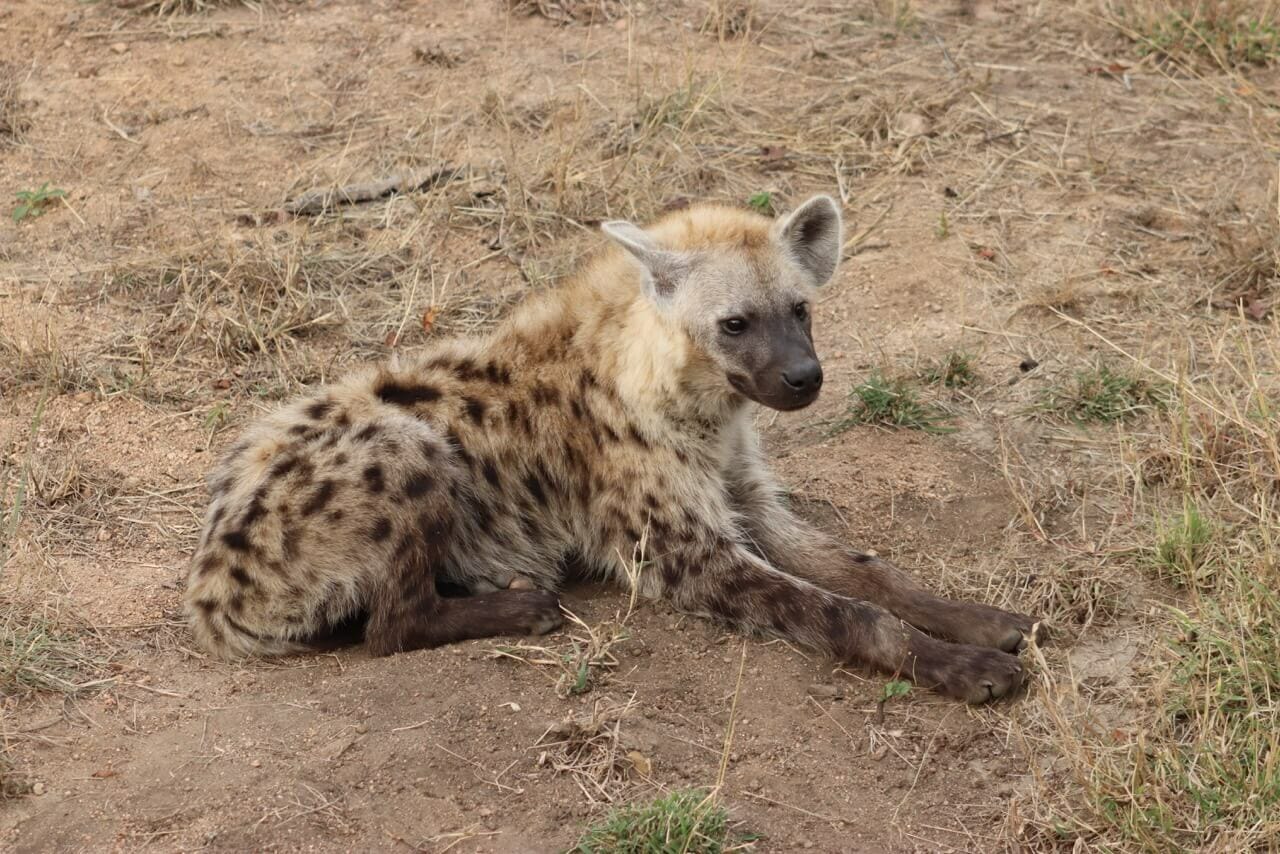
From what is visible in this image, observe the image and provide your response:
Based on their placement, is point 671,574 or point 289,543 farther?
point 671,574

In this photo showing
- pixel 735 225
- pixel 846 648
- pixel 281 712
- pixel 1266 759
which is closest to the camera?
pixel 1266 759

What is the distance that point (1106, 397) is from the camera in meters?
4.29

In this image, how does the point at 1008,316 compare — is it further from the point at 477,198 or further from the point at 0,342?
the point at 0,342

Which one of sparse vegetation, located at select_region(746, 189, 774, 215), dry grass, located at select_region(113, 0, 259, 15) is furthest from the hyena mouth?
dry grass, located at select_region(113, 0, 259, 15)

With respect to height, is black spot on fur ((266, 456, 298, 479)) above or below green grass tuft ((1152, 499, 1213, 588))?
above

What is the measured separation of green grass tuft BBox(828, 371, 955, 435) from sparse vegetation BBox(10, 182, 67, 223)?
290 centimetres

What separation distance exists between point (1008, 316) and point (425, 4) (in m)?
2.94

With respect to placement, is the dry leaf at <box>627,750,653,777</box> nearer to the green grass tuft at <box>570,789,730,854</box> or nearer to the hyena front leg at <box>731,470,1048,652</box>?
the green grass tuft at <box>570,789,730,854</box>

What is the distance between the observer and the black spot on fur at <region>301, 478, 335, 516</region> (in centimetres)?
345

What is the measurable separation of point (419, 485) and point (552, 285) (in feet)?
5.10

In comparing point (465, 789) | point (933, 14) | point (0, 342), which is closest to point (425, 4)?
point (933, 14)

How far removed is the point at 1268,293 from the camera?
15.5 feet

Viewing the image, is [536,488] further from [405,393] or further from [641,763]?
[641,763]

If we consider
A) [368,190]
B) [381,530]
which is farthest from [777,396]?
[368,190]
